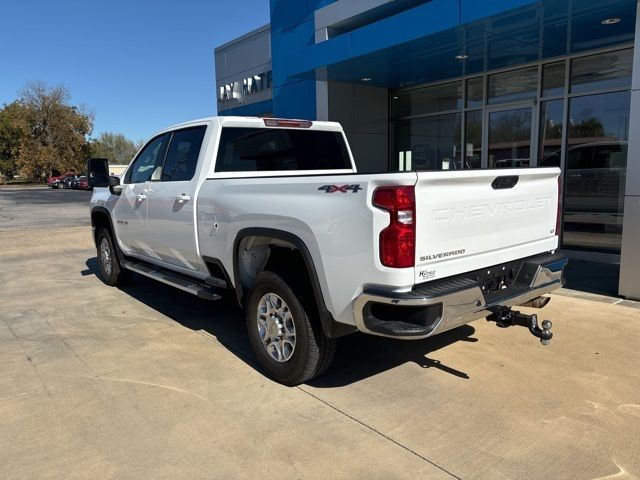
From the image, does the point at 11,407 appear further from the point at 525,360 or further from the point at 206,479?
the point at 525,360

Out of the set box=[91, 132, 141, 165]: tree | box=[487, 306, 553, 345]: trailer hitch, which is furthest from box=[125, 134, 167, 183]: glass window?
box=[91, 132, 141, 165]: tree

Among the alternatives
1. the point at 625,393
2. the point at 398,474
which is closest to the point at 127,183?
the point at 398,474

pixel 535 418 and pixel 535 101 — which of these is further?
pixel 535 101

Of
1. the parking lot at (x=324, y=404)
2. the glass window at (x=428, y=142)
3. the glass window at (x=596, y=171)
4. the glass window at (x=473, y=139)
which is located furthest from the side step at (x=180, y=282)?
the glass window at (x=473, y=139)

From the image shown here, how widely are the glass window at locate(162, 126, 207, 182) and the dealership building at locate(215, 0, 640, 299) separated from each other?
4.18 m

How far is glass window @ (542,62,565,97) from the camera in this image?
9.23 meters

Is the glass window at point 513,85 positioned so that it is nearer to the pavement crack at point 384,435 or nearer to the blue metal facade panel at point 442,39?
the blue metal facade panel at point 442,39

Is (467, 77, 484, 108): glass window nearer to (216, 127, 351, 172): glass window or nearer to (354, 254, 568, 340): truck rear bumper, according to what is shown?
(216, 127, 351, 172): glass window

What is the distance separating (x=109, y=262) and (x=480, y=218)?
563 cm

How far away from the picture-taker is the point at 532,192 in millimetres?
3959

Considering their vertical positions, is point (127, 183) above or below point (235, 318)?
above

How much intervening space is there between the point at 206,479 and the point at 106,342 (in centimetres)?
267

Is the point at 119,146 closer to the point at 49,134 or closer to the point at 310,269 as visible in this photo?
the point at 49,134

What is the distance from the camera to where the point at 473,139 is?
10844 mm
